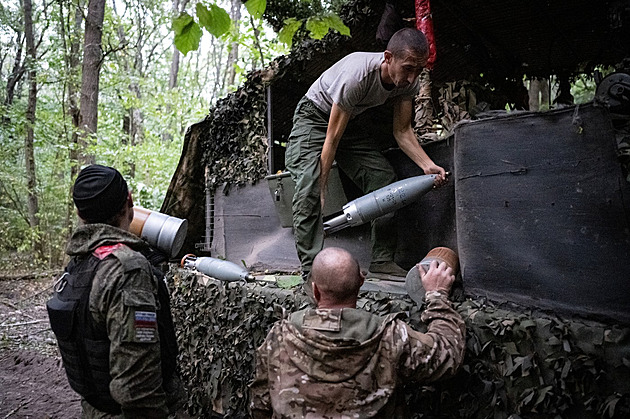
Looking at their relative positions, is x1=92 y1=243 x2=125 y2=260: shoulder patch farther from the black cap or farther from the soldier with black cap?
the black cap

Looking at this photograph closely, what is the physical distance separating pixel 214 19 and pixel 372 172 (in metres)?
2.28

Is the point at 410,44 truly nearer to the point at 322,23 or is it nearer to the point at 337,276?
the point at 322,23

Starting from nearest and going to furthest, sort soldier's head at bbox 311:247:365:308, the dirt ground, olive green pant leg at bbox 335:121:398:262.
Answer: soldier's head at bbox 311:247:365:308 < olive green pant leg at bbox 335:121:398:262 < the dirt ground

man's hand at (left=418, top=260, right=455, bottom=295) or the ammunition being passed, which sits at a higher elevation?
the ammunition being passed

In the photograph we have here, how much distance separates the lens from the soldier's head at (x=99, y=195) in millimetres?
2504

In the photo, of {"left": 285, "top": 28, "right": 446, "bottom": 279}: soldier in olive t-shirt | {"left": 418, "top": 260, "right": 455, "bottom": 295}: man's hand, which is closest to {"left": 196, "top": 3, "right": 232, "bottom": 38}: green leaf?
{"left": 285, "top": 28, "right": 446, "bottom": 279}: soldier in olive t-shirt

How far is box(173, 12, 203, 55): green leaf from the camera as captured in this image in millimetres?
2482

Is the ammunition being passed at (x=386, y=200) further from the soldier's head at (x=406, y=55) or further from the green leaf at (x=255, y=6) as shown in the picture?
the green leaf at (x=255, y=6)

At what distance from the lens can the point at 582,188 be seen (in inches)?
101

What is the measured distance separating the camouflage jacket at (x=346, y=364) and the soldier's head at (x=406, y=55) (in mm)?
2006

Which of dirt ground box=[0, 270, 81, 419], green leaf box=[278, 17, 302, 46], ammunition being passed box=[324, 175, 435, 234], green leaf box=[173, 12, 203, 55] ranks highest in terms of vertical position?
green leaf box=[278, 17, 302, 46]

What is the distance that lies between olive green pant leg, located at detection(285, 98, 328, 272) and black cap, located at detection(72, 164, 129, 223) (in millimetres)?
1833

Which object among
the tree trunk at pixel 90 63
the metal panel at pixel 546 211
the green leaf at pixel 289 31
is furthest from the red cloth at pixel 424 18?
the tree trunk at pixel 90 63

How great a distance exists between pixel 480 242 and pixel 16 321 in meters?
9.12
